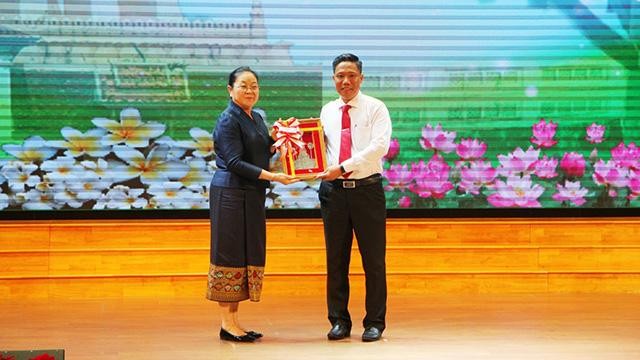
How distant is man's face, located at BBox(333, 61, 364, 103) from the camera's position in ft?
14.7

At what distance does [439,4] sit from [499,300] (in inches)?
74.5

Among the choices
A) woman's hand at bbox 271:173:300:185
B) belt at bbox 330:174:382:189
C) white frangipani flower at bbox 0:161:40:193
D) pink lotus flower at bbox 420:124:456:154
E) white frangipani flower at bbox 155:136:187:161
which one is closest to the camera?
woman's hand at bbox 271:173:300:185

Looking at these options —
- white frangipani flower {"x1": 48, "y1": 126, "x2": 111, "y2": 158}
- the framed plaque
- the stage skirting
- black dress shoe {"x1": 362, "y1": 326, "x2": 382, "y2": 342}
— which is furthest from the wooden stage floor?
white frangipani flower {"x1": 48, "y1": 126, "x2": 111, "y2": 158}

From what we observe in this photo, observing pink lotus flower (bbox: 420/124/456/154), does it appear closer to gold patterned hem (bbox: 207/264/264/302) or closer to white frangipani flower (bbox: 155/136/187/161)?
white frangipani flower (bbox: 155/136/187/161)

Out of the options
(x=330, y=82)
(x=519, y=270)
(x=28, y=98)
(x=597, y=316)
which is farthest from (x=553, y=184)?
(x=28, y=98)

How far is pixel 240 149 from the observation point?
4.42 m

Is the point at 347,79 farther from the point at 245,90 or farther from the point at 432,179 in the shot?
the point at 432,179

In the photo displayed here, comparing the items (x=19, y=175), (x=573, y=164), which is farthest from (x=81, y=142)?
(x=573, y=164)

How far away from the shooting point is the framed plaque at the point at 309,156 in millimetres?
4449

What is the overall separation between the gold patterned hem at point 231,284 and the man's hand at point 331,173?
54 cm

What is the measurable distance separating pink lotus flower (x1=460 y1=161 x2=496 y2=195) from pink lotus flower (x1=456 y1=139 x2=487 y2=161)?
0.05 meters

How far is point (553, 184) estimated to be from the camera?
6.10 meters

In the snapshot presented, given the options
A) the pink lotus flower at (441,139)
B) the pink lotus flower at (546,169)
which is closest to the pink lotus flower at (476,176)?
the pink lotus flower at (441,139)

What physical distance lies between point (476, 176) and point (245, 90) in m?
2.16
